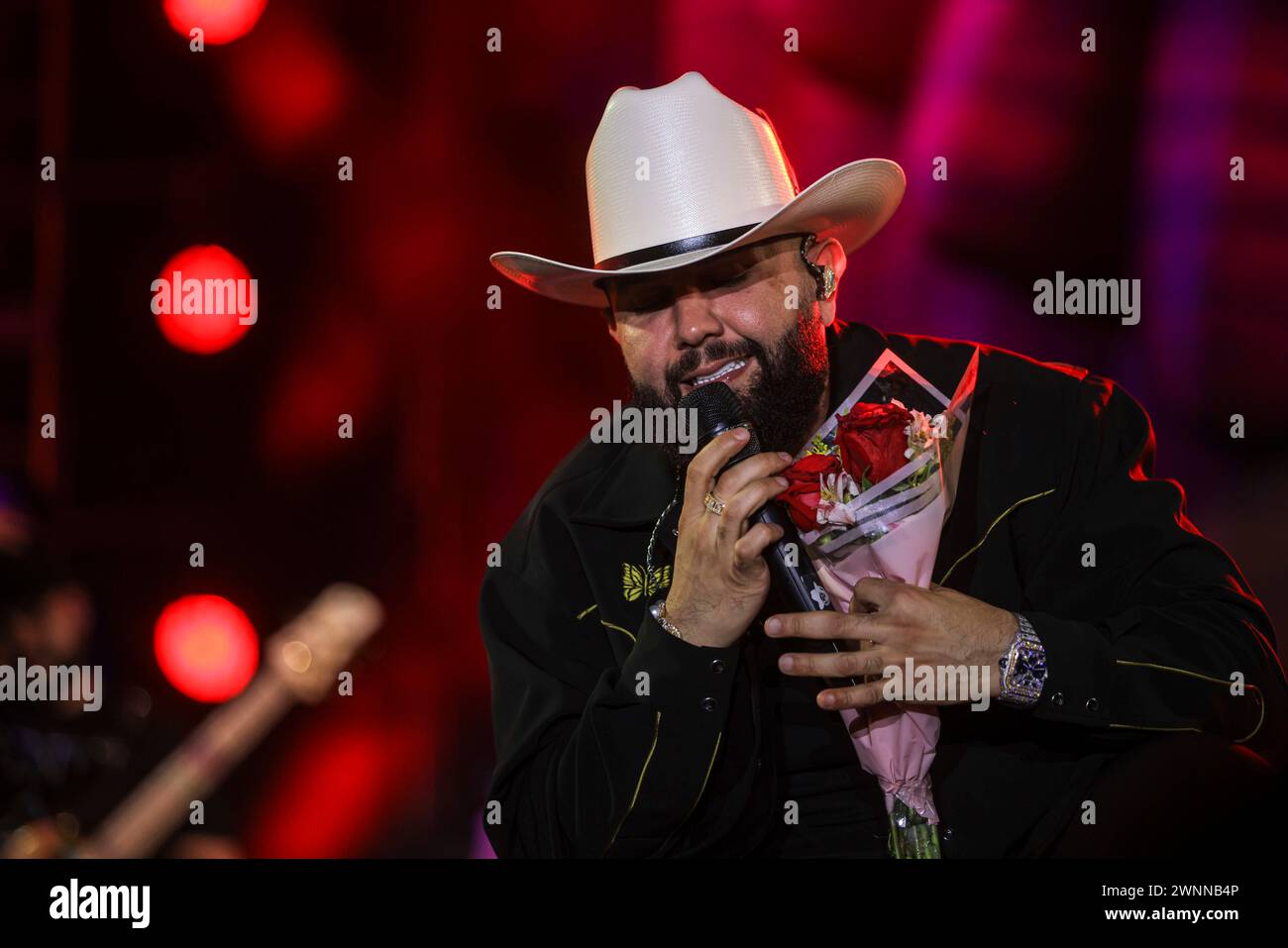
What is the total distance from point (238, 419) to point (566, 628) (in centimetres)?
168

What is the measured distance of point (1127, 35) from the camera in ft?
10.3

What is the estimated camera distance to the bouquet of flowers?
2164 millimetres

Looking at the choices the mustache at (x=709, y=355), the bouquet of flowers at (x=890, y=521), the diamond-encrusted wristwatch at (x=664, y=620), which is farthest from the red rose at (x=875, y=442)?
the diamond-encrusted wristwatch at (x=664, y=620)

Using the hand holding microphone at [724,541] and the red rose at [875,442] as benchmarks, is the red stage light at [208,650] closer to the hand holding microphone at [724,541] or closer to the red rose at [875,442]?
the hand holding microphone at [724,541]

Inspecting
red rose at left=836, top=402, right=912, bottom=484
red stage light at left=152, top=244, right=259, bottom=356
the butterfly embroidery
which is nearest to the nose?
red rose at left=836, top=402, right=912, bottom=484

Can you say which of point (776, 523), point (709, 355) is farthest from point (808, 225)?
point (776, 523)

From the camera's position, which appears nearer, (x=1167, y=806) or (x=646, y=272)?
(x=1167, y=806)

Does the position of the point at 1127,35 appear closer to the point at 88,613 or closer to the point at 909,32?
the point at 909,32

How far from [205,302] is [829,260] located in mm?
2102

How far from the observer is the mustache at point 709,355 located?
7.88 ft

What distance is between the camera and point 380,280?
365 cm

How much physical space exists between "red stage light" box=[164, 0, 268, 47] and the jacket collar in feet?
6.50

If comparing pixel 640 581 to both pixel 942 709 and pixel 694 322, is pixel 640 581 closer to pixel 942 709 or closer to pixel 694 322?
pixel 694 322
